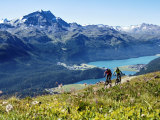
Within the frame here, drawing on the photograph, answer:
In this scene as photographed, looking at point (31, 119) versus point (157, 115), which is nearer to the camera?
point (157, 115)

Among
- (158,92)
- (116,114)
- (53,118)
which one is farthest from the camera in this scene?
(158,92)

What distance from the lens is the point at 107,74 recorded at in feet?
71.1

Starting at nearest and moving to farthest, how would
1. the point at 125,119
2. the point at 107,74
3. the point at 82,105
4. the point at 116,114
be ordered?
the point at 125,119, the point at 116,114, the point at 82,105, the point at 107,74

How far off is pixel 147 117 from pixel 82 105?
7.47 ft

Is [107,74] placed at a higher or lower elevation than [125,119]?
lower

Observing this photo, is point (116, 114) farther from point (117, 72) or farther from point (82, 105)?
point (117, 72)

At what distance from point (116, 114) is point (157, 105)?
250 centimetres

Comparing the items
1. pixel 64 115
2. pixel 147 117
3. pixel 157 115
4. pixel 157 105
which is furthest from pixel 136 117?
pixel 157 105

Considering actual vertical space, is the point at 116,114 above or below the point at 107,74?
above

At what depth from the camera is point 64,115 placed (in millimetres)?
4258

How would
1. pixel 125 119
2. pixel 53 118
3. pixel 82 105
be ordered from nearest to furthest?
pixel 125 119
pixel 53 118
pixel 82 105

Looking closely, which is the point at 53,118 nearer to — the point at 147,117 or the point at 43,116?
the point at 43,116

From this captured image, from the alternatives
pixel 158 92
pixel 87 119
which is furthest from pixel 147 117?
pixel 158 92

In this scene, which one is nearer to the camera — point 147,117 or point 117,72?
point 147,117
